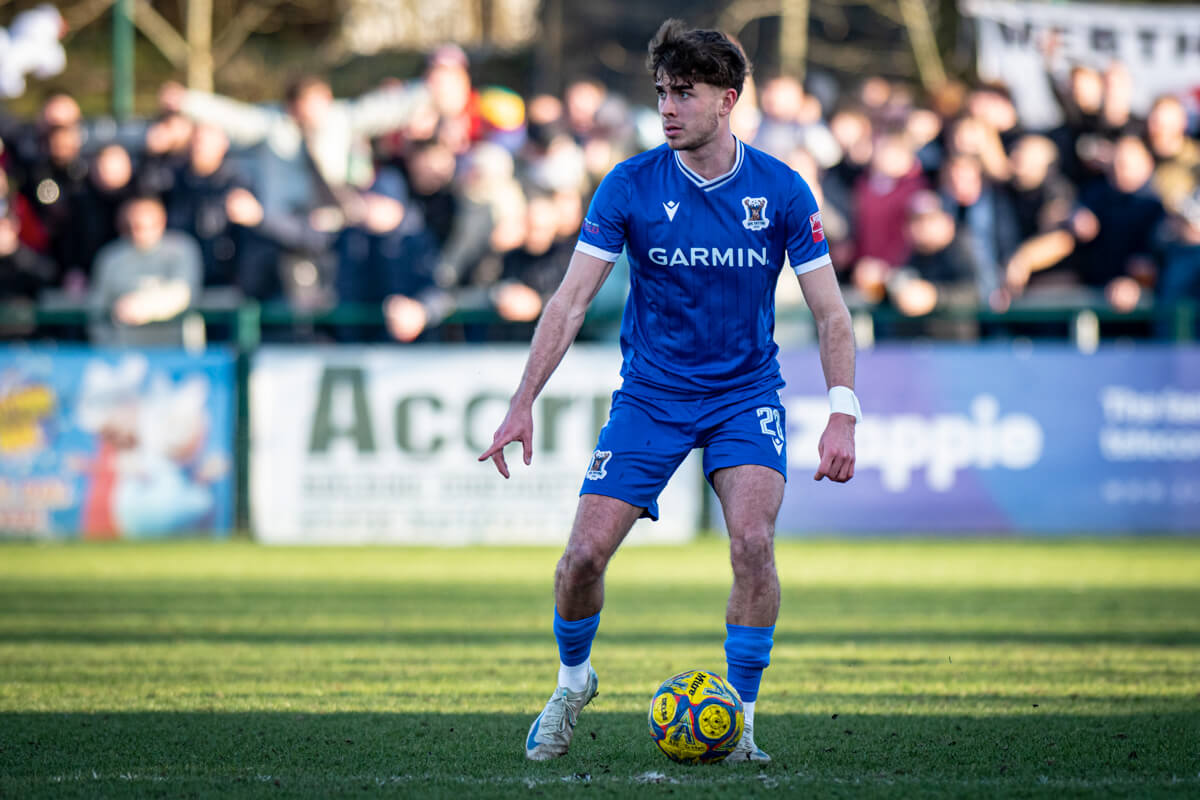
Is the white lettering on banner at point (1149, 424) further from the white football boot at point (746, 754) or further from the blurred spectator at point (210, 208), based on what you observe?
the white football boot at point (746, 754)

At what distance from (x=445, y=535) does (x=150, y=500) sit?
2578 millimetres

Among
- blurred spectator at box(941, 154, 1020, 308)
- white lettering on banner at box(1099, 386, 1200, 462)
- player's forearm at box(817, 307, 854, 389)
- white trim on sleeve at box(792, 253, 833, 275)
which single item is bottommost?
white lettering on banner at box(1099, 386, 1200, 462)

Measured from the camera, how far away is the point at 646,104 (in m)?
22.0

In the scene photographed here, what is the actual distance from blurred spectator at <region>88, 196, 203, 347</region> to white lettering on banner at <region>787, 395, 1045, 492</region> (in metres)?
5.51

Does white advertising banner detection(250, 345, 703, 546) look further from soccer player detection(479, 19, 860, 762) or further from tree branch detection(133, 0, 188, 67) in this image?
tree branch detection(133, 0, 188, 67)

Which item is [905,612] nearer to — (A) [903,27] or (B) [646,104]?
(B) [646,104]

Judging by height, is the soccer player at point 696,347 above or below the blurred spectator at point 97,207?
below

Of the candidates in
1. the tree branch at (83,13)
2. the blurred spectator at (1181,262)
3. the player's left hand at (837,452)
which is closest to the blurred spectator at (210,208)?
the blurred spectator at (1181,262)

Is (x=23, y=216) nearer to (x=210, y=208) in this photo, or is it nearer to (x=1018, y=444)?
(x=210, y=208)

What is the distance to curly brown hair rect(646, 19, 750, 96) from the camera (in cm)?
547

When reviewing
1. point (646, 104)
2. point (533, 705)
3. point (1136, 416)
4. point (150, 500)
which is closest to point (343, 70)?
point (646, 104)

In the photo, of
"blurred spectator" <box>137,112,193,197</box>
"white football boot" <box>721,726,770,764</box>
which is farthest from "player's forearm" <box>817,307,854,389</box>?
"blurred spectator" <box>137,112,193,197</box>

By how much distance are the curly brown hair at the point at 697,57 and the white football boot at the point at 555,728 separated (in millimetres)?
2198

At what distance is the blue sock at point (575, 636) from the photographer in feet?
18.7
